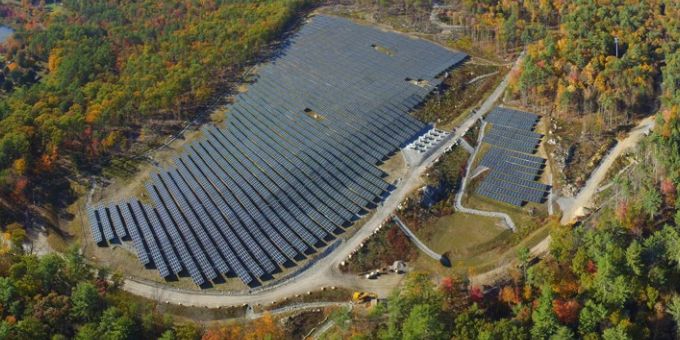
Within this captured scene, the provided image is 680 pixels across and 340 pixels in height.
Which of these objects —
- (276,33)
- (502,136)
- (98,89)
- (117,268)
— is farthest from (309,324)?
(276,33)

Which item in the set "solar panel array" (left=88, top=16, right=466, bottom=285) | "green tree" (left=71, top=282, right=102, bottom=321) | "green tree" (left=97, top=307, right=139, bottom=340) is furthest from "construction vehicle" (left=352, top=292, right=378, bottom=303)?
"green tree" (left=71, top=282, right=102, bottom=321)

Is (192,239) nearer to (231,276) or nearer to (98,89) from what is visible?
(231,276)

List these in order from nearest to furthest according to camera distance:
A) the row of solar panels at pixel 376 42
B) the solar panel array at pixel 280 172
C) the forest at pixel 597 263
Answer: the forest at pixel 597 263
the solar panel array at pixel 280 172
the row of solar panels at pixel 376 42

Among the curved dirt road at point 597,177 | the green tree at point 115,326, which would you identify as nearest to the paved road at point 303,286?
the green tree at point 115,326

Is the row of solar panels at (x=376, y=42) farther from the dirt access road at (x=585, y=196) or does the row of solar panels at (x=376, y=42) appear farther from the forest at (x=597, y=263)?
the dirt access road at (x=585, y=196)

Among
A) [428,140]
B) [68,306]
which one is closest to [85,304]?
[68,306]

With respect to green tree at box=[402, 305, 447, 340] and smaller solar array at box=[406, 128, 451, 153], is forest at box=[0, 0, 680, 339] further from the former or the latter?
smaller solar array at box=[406, 128, 451, 153]
